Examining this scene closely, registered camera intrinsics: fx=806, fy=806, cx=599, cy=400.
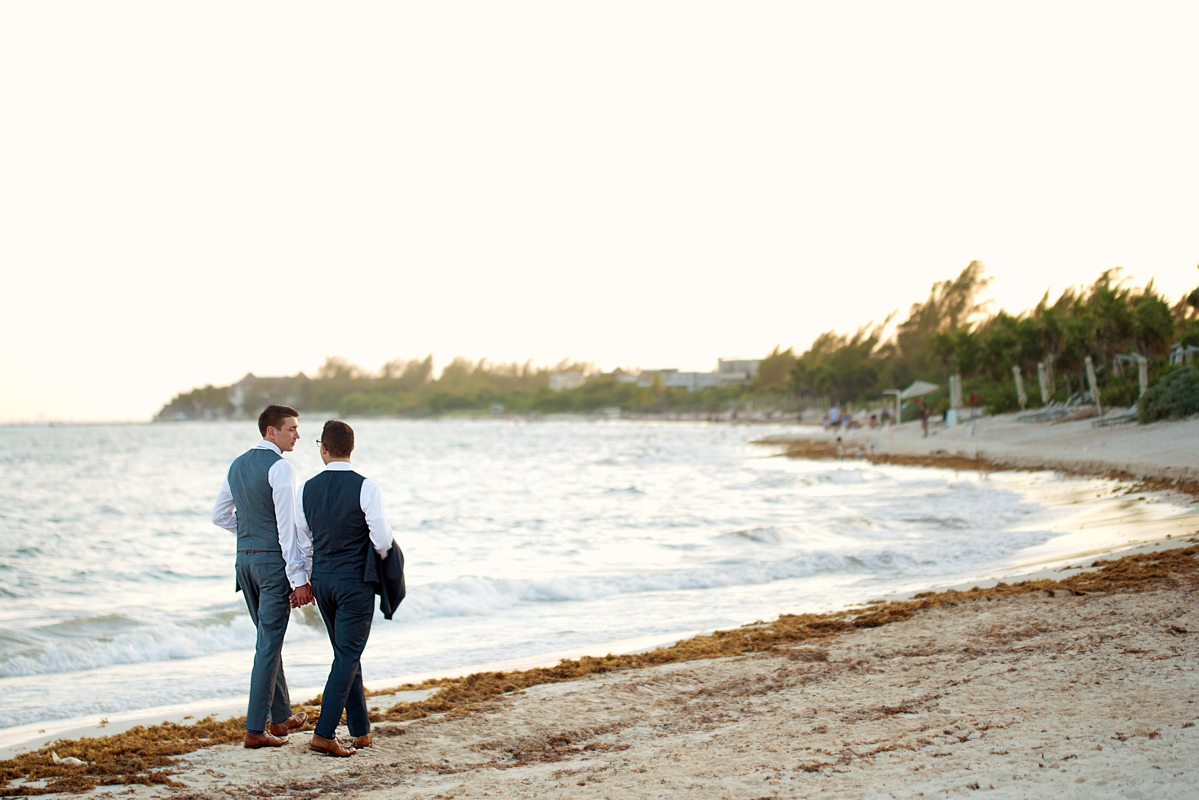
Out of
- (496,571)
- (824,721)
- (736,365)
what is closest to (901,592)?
(824,721)

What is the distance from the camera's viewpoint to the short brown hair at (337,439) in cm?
332

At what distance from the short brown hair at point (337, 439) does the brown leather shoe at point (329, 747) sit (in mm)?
1187

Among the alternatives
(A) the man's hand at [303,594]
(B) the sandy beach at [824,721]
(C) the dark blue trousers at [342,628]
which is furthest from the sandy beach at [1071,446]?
(A) the man's hand at [303,594]

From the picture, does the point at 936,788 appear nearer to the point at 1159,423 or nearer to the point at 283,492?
the point at 283,492

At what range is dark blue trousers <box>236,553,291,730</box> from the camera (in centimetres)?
347

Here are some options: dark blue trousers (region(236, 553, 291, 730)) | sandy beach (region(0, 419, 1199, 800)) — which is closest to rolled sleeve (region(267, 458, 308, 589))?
dark blue trousers (region(236, 553, 291, 730))

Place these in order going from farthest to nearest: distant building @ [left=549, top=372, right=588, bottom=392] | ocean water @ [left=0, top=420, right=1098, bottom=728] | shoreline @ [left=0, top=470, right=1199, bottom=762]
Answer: distant building @ [left=549, top=372, right=588, bottom=392] < ocean water @ [left=0, top=420, right=1098, bottom=728] < shoreline @ [left=0, top=470, right=1199, bottom=762]

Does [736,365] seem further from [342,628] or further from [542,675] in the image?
[342,628]

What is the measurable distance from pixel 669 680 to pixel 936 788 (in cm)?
206

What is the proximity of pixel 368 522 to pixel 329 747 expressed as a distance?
3.17ft

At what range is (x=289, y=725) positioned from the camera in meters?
3.69

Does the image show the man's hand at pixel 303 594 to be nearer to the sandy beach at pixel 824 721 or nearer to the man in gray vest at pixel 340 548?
the man in gray vest at pixel 340 548

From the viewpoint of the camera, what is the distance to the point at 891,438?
110 feet

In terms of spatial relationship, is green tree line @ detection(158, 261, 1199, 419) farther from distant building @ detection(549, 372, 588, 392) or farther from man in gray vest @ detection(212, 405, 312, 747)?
man in gray vest @ detection(212, 405, 312, 747)
